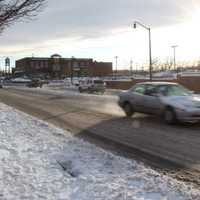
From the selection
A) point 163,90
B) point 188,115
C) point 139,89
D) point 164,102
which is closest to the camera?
point 188,115

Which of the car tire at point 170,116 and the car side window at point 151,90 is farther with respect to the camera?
the car side window at point 151,90

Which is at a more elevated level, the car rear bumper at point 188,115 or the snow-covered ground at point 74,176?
the car rear bumper at point 188,115

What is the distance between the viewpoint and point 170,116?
49.2 feet

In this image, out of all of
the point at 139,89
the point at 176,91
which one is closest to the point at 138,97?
the point at 139,89

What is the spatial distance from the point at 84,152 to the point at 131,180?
8.31ft

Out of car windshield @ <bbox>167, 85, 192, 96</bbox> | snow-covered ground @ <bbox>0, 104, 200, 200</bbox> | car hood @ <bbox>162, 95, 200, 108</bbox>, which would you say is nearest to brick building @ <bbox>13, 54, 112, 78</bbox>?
car windshield @ <bbox>167, 85, 192, 96</bbox>

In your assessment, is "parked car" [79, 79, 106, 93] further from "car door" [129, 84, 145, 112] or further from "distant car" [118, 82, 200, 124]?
"car door" [129, 84, 145, 112]

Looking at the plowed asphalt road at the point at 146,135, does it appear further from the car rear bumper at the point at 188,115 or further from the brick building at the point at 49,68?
the brick building at the point at 49,68

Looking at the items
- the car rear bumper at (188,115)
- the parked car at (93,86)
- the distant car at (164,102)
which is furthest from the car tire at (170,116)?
the parked car at (93,86)

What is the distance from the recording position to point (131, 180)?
6.67 meters

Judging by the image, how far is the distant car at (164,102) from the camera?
1468 cm

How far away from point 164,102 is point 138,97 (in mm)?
2027

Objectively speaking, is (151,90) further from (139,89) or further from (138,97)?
(139,89)

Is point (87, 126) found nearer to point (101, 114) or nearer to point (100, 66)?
point (101, 114)
